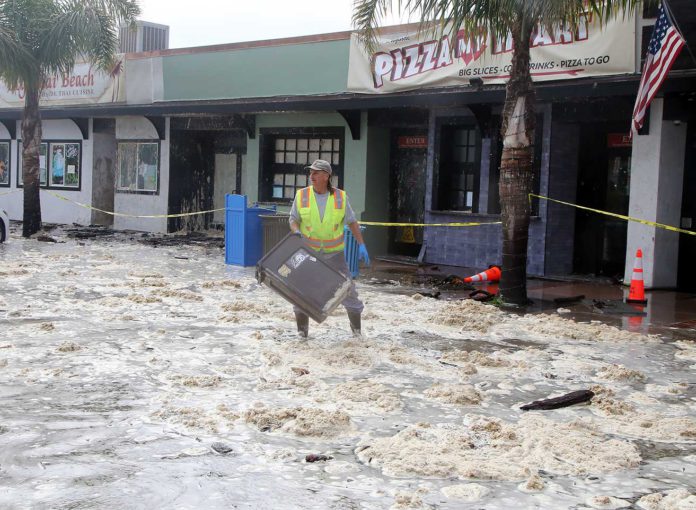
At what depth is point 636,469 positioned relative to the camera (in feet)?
17.4

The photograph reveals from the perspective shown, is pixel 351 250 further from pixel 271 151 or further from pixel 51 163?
pixel 51 163

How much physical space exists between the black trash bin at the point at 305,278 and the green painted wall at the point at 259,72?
10.2 meters

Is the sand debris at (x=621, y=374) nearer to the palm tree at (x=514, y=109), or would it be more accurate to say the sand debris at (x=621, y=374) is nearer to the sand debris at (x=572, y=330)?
the sand debris at (x=572, y=330)

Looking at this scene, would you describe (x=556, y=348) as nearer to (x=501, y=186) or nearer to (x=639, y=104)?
(x=501, y=186)

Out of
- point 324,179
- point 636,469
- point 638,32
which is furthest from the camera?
point 638,32

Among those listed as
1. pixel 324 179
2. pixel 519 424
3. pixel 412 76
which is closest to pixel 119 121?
pixel 412 76

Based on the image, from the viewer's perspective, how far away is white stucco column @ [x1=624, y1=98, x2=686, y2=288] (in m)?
13.8

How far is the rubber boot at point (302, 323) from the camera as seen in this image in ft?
30.2

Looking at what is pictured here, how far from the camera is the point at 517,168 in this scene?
12.1 m

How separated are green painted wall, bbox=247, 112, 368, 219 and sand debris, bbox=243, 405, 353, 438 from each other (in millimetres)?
12585

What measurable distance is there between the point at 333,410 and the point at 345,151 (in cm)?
1305

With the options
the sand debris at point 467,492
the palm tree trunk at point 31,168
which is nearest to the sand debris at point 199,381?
the sand debris at point 467,492

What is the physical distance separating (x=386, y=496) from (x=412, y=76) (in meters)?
13.0

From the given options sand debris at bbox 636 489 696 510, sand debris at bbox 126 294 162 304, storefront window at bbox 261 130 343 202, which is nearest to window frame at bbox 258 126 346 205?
storefront window at bbox 261 130 343 202
